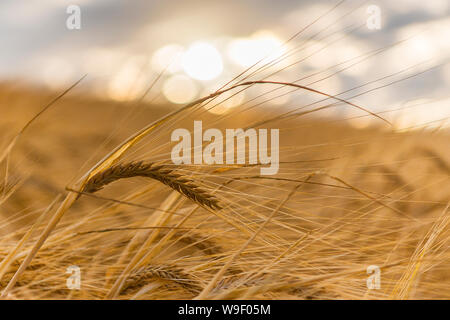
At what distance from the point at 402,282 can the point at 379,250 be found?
0.18 meters

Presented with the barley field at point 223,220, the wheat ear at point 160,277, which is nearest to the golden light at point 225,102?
the barley field at point 223,220

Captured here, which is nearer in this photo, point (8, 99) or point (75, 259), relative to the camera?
point (75, 259)

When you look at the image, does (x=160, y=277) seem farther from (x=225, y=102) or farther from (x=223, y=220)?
(x=225, y=102)

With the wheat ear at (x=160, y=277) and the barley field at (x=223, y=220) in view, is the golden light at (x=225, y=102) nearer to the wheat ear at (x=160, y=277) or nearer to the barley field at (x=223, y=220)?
the barley field at (x=223, y=220)

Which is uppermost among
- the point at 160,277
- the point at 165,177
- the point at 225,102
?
the point at 225,102

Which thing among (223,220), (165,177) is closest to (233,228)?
(223,220)

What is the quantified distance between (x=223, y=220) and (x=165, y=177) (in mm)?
126

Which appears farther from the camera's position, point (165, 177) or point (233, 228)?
point (233, 228)

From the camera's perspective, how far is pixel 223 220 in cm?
55

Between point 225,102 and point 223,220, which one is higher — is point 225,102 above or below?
above

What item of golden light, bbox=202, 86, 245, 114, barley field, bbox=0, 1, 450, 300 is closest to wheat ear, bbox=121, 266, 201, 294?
barley field, bbox=0, 1, 450, 300
